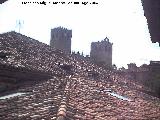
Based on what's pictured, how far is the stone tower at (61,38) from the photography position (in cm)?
3281

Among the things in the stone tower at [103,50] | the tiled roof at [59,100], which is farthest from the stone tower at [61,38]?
the tiled roof at [59,100]

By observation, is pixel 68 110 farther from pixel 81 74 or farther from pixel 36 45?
pixel 36 45

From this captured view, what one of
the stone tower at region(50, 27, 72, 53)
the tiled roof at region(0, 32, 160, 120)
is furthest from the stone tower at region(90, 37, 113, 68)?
the tiled roof at region(0, 32, 160, 120)

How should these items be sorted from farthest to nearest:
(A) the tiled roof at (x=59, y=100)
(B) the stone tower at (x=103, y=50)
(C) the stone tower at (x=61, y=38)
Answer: (B) the stone tower at (x=103, y=50), (C) the stone tower at (x=61, y=38), (A) the tiled roof at (x=59, y=100)

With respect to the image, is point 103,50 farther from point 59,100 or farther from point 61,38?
point 59,100

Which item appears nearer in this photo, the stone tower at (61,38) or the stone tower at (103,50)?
the stone tower at (61,38)

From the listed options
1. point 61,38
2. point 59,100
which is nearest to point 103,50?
point 61,38

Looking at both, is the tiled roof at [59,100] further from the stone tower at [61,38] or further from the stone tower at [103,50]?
the stone tower at [103,50]

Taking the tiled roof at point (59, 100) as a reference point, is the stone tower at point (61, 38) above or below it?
above

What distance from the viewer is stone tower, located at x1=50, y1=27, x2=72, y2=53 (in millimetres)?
32812

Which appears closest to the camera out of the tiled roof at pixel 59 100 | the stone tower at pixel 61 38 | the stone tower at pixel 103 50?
the tiled roof at pixel 59 100

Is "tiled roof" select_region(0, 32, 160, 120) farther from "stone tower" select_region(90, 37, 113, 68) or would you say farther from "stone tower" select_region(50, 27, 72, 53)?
"stone tower" select_region(90, 37, 113, 68)

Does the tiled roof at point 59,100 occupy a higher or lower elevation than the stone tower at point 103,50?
lower

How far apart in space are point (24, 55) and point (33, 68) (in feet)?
4.83
